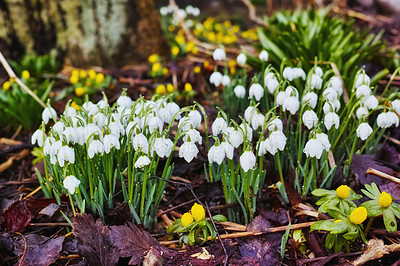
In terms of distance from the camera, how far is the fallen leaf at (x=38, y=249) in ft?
5.20

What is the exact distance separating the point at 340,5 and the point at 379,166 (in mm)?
4562

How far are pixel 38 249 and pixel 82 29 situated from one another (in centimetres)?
290

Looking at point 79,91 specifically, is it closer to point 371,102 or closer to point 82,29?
point 82,29

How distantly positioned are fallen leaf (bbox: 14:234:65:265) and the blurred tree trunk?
2.73 m

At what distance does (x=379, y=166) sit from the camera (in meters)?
1.88

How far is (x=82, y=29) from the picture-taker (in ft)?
13.0

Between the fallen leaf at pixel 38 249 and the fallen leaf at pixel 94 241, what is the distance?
0.14 metres

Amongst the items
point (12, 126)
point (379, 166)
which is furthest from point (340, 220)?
point (12, 126)

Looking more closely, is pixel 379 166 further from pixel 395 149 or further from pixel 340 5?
pixel 340 5

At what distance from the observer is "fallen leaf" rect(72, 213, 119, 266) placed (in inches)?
60.0

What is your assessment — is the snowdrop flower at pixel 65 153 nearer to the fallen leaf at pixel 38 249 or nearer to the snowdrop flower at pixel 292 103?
the fallen leaf at pixel 38 249

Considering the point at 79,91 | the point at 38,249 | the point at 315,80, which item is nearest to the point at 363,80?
the point at 315,80

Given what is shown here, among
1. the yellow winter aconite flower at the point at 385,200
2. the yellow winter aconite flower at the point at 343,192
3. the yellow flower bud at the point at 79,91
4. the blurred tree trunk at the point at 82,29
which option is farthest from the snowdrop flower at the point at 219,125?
the blurred tree trunk at the point at 82,29

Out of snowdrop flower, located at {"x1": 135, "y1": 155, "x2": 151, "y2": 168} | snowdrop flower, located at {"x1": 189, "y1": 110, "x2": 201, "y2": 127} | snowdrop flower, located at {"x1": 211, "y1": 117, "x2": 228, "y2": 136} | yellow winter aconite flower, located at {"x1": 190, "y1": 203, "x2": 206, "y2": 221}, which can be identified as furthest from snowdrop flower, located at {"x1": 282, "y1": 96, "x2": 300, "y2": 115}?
snowdrop flower, located at {"x1": 135, "y1": 155, "x2": 151, "y2": 168}
